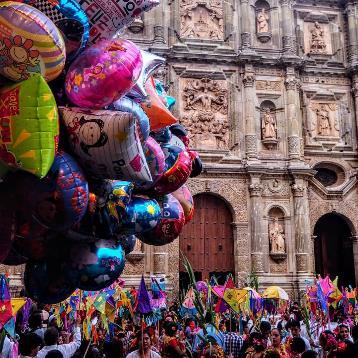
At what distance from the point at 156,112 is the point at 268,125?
1775cm

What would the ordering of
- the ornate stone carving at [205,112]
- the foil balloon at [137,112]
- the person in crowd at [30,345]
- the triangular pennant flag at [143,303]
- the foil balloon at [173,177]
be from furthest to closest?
the ornate stone carving at [205,112] → the triangular pennant flag at [143,303] → the person in crowd at [30,345] → the foil balloon at [173,177] → the foil balloon at [137,112]

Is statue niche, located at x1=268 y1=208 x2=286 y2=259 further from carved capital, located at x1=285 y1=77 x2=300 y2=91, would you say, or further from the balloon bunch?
the balloon bunch

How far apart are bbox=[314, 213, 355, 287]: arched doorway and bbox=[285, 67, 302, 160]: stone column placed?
3256mm

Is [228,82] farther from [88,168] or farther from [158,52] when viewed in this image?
[88,168]

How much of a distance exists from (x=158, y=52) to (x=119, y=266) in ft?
58.7

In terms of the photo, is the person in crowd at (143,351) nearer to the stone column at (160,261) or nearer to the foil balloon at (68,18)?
the foil balloon at (68,18)

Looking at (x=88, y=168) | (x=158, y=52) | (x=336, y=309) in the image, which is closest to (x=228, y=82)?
(x=158, y=52)

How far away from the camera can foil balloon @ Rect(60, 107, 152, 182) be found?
4.05 meters

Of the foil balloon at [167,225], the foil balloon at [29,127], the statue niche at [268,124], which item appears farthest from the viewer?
the statue niche at [268,124]

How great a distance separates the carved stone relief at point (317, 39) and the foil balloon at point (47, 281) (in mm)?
20938

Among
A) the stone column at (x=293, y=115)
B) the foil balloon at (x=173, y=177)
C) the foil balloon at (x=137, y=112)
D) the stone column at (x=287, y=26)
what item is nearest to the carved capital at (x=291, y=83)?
the stone column at (x=293, y=115)

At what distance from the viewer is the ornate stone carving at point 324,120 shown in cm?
2323

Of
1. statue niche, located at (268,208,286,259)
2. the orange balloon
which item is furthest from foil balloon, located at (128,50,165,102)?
statue niche, located at (268,208,286,259)

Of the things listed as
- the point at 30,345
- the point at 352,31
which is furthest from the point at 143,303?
the point at 352,31
